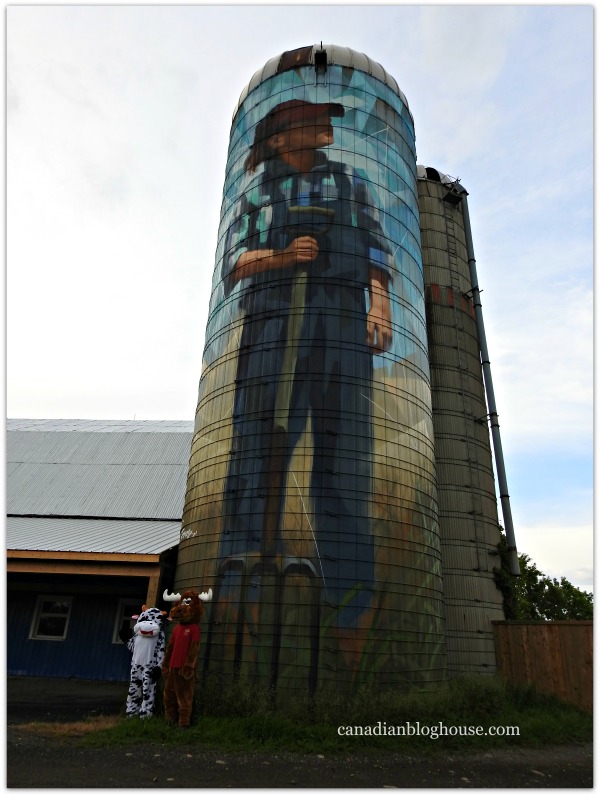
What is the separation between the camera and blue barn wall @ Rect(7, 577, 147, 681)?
59.9ft

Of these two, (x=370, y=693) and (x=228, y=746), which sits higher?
(x=370, y=693)

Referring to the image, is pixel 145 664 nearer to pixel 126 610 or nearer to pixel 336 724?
pixel 336 724

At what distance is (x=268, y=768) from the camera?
350 inches

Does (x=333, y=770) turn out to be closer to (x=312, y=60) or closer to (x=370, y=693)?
(x=370, y=693)

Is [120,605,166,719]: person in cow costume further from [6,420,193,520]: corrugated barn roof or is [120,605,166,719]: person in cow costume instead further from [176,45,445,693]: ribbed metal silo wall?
[6,420,193,520]: corrugated barn roof

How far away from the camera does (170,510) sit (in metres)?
23.2

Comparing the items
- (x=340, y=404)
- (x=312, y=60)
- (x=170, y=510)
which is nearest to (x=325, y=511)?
(x=340, y=404)

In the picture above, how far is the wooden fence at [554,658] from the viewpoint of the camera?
15.1 m

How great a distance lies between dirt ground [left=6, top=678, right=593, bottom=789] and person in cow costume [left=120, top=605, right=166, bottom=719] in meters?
1.82

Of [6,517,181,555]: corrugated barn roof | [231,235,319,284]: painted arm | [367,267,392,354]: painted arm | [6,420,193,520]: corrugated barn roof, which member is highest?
[231,235,319,284]: painted arm

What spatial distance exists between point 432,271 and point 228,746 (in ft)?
67.2

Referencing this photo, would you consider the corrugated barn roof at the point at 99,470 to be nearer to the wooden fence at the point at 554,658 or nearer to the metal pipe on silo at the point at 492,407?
the metal pipe on silo at the point at 492,407

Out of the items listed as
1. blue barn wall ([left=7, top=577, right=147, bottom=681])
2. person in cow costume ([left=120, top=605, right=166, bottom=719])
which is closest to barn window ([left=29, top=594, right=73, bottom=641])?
blue barn wall ([left=7, top=577, right=147, bottom=681])

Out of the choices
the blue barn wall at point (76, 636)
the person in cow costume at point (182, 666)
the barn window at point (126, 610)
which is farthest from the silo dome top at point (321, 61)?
the barn window at point (126, 610)
